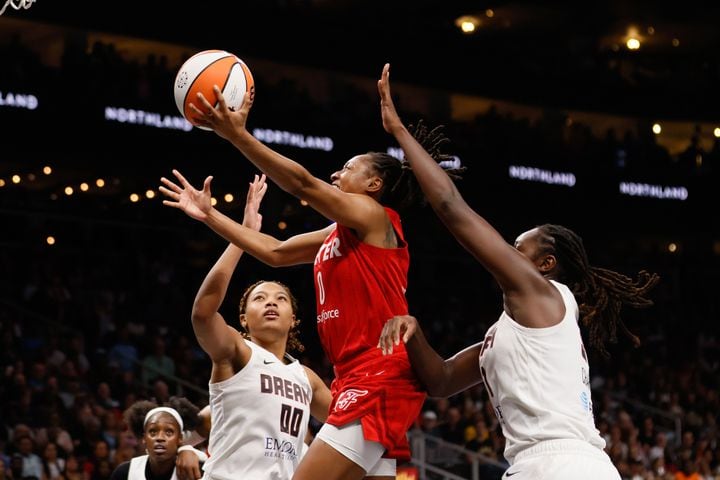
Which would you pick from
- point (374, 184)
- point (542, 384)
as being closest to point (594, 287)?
point (542, 384)

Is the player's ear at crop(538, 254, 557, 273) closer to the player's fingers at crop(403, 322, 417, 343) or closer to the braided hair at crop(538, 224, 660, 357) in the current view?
the braided hair at crop(538, 224, 660, 357)

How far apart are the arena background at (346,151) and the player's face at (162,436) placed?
6.07m

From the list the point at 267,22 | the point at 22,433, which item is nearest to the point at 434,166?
the point at 22,433

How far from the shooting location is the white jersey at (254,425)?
17.6 ft

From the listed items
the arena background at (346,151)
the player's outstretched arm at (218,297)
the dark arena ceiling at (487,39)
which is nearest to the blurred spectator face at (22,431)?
the arena background at (346,151)

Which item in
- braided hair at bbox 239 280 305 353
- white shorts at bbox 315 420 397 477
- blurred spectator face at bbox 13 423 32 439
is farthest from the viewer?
blurred spectator face at bbox 13 423 32 439

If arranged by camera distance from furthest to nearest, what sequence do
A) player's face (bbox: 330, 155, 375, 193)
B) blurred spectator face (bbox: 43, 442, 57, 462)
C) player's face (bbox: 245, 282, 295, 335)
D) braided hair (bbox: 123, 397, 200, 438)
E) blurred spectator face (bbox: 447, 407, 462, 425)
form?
1. blurred spectator face (bbox: 447, 407, 462, 425)
2. blurred spectator face (bbox: 43, 442, 57, 462)
3. braided hair (bbox: 123, 397, 200, 438)
4. player's face (bbox: 245, 282, 295, 335)
5. player's face (bbox: 330, 155, 375, 193)

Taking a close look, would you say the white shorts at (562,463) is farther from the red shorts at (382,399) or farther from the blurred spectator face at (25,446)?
the blurred spectator face at (25,446)

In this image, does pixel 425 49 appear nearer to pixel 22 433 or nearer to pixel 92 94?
pixel 92 94

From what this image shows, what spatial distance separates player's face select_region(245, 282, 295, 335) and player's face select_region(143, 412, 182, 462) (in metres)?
0.99

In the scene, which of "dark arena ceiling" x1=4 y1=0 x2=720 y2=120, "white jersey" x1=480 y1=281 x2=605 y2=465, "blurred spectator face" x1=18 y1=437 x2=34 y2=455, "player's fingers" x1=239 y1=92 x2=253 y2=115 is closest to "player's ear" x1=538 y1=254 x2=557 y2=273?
"white jersey" x1=480 y1=281 x2=605 y2=465

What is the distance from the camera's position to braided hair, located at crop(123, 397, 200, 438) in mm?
6598

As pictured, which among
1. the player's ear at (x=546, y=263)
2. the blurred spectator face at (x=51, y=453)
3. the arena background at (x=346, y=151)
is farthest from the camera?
the arena background at (x=346, y=151)

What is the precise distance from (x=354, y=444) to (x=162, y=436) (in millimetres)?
2250
